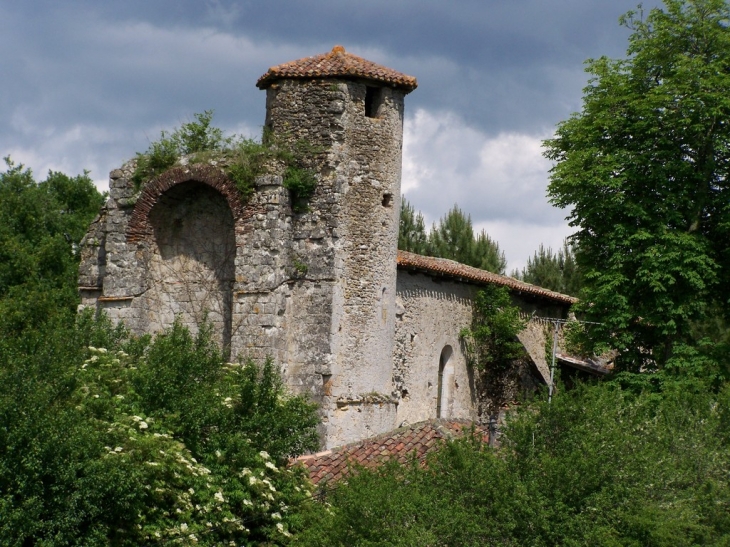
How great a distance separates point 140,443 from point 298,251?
7571mm

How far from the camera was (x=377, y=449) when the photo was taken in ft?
59.8

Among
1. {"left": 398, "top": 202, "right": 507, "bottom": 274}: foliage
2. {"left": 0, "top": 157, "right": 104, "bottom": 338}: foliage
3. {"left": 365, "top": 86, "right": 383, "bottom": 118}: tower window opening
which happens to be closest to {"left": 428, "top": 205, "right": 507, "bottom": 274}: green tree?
{"left": 398, "top": 202, "right": 507, "bottom": 274}: foliage

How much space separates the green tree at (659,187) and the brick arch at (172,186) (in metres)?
8.77

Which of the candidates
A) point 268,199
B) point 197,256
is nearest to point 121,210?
point 197,256

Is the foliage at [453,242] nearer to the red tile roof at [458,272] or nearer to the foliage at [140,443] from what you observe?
the red tile roof at [458,272]

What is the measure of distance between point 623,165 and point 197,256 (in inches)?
404

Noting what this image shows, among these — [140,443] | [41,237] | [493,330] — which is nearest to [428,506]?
[140,443]

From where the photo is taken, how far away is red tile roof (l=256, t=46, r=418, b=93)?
20.8m

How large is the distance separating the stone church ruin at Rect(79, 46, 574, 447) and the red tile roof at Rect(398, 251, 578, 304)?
5.91ft

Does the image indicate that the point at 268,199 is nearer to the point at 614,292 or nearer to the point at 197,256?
the point at 197,256

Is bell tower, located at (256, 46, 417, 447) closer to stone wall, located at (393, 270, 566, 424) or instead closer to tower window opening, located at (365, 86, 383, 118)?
tower window opening, located at (365, 86, 383, 118)

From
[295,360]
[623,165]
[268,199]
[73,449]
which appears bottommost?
[73,449]

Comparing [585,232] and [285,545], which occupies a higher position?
[585,232]

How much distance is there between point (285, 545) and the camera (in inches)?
594
